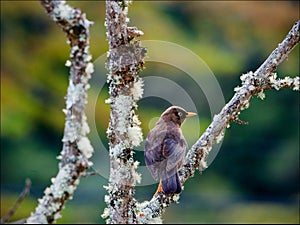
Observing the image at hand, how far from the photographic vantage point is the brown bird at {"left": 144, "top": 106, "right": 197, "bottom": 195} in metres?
3.24

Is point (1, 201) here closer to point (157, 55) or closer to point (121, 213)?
point (157, 55)

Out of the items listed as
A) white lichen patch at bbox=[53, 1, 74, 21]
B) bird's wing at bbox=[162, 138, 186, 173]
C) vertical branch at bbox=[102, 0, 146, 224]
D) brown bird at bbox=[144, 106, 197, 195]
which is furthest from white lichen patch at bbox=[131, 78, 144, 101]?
bird's wing at bbox=[162, 138, 186, 173]

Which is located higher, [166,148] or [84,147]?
[166,148]

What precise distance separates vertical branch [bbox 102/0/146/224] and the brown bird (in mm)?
789

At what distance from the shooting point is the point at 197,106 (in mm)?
9016

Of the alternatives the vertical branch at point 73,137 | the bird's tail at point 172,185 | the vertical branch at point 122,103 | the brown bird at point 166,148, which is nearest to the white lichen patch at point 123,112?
the vertical branch at point 122,103

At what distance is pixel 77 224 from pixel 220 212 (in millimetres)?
2158

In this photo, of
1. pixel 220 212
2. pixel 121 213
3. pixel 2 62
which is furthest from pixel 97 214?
pixel 121 213

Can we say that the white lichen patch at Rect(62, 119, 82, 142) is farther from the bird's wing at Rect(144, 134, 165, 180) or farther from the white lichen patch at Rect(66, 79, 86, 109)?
the bird's wing at Rect(144, 134, 165, 180)

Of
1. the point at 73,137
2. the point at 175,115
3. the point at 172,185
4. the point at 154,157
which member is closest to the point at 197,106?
the point at 175,115

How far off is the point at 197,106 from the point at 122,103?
271 inches

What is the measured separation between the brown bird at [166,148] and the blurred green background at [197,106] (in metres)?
4.88

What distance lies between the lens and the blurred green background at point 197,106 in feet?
31.2

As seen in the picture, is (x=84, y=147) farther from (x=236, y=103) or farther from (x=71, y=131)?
(x=236, y=103)
